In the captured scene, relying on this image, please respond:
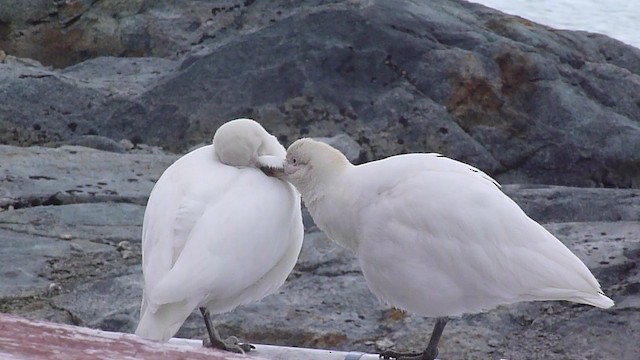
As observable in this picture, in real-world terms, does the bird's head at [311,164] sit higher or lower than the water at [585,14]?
higher

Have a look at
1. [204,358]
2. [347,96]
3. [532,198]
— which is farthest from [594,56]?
[204,358]

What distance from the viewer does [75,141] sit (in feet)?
23.0

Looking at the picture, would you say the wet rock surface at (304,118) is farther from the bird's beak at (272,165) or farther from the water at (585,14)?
the water at (585,14)

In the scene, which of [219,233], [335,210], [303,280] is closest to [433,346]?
[335,210]

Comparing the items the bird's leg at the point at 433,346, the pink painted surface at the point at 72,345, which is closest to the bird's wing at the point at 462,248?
the bird's leg at the point at 433,346

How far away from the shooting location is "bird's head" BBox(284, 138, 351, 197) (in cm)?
381

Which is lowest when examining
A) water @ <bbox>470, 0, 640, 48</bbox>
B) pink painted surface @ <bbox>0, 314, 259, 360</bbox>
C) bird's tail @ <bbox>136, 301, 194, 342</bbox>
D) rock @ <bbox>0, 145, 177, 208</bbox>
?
water @ <bbox>470, 0, 640, 48</bbox>

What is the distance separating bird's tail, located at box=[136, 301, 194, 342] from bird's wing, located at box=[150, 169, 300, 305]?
85 mm

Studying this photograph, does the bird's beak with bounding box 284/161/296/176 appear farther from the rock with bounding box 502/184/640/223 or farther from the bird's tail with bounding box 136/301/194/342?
the rock with bounding box 502/184/640/223

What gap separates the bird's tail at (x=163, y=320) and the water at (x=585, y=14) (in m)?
9.02

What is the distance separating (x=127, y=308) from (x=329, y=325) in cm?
79

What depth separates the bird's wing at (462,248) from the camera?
357 cm

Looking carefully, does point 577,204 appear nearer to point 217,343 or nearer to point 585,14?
point 217,343

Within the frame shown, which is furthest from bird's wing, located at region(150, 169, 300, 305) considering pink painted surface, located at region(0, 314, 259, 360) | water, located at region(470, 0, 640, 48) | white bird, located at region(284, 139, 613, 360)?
water, located at region(470, 0, 640, 48)
